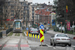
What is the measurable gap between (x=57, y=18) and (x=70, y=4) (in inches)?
541

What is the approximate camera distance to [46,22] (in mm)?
143000

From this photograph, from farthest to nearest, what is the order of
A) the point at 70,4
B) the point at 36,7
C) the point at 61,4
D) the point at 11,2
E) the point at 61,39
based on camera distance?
the point at 36,7 < the point at 11,2 < the point at 61,4 < the point at 70,4 < the point at 61,39

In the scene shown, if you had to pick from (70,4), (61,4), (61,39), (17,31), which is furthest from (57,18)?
(61,39)

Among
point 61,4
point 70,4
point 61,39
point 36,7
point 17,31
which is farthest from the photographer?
point 36,7

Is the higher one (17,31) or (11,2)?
(11,2)

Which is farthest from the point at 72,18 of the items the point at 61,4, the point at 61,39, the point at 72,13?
the point at 61,39

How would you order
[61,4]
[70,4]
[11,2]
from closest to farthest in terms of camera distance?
[70,4] → [61,4] → [11,2]

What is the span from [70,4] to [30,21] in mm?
79556

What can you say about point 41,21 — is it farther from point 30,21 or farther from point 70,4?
point 70,4

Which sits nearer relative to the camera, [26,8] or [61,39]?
[61,39]

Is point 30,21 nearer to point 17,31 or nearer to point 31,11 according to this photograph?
point 31,11

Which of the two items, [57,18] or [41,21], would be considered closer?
[57,18]

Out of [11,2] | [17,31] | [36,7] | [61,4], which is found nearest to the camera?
[17,31]

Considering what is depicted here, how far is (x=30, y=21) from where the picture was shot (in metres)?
139
